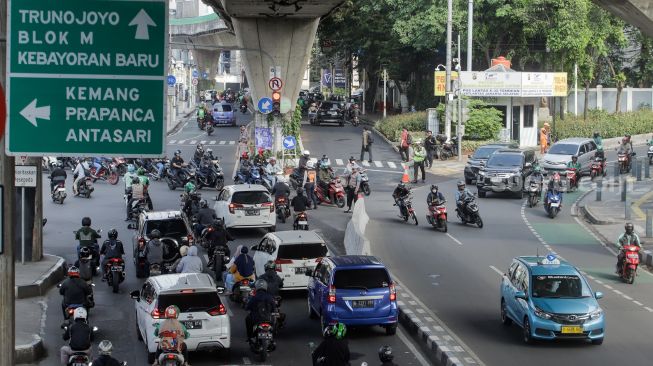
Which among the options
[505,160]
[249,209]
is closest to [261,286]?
[249,209]

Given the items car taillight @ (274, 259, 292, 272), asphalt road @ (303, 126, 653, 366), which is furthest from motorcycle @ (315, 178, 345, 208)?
car taillight @ (274, 259, 292, 272)

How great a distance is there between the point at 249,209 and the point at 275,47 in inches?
760

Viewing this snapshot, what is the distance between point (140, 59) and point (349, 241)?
20.7 metres

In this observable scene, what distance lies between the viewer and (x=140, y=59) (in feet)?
31.6

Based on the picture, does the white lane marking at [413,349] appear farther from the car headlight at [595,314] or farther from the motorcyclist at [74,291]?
the motorcyclist at [74,291]

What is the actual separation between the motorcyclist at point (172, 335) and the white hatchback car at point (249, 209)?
14.8 m

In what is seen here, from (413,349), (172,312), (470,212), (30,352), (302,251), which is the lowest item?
(413,349)

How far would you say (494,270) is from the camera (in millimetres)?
27750

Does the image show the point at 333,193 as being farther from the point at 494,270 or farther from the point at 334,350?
the point at 334,350

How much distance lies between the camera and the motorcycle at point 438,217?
3356 cm

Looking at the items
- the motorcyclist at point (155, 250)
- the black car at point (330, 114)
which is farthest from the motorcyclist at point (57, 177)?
the black car at point (330, 114)

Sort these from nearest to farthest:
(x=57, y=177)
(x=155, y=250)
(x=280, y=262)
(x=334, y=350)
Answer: (x=334, y=350) → (x=280, y=262) → (x=155, y=250) → (x=57, y=177)

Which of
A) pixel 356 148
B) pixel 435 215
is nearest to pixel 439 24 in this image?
pixel 356 148

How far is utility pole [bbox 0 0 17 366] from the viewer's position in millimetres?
9492
